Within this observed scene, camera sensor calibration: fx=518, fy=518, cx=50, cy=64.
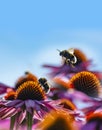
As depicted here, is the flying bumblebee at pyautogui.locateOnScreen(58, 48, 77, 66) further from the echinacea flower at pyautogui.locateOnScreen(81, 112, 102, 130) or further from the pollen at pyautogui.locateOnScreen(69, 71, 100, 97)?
the echinacea flower at pyautogui.locateOnScreen(81, 112, 102, 130)

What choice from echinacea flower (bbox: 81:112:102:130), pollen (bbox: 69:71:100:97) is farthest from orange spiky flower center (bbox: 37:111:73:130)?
pollen (bbox: 69:71:100:97)

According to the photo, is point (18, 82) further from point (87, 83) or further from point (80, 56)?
point (80, 56)

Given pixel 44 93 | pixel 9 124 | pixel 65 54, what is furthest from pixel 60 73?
pixel 9 124

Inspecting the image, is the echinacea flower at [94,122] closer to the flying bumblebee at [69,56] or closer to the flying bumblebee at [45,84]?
the flying bumblebee at [45,84]

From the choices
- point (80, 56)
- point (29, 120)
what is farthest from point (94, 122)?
point (80, 56)

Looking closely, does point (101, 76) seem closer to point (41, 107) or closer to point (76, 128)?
point (41, 107)

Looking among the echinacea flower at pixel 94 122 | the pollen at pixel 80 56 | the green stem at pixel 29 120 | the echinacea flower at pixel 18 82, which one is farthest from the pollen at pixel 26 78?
the echinacea flower at pixel 94 122
